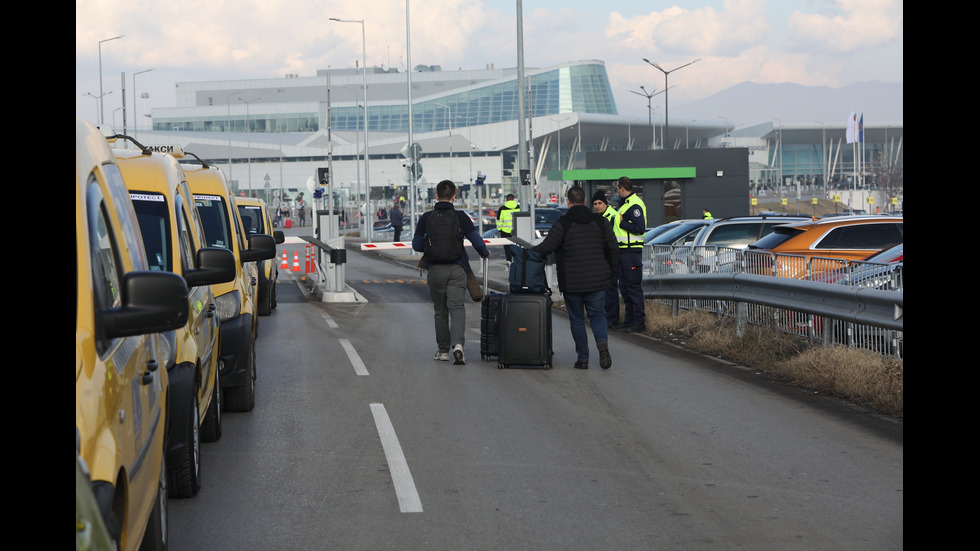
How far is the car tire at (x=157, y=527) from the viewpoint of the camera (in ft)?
15.3

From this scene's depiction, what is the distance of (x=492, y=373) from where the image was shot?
11961 mm

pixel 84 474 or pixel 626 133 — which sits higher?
pixel 626 133

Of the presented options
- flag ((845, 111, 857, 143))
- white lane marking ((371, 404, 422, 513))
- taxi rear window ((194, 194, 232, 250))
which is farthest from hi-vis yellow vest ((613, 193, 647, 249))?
flag ((845, 111, 857, 143))

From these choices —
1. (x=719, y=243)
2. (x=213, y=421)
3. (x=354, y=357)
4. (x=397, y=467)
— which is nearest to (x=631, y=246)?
(x=354, y=357)

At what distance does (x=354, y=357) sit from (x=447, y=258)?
166 centimetres

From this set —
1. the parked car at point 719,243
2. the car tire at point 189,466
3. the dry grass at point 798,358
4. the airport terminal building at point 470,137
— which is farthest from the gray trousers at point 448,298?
the airport terminal building at point 470,137

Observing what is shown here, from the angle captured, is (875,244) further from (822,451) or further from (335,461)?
(335,461)

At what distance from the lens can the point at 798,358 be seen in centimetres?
1172

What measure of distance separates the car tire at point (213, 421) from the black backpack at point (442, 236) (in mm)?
4629

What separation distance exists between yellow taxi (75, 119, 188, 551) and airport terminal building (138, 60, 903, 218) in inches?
4034

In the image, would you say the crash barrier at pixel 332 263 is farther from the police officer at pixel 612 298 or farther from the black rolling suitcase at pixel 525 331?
the black rolling suitcase at pixel 525 331
